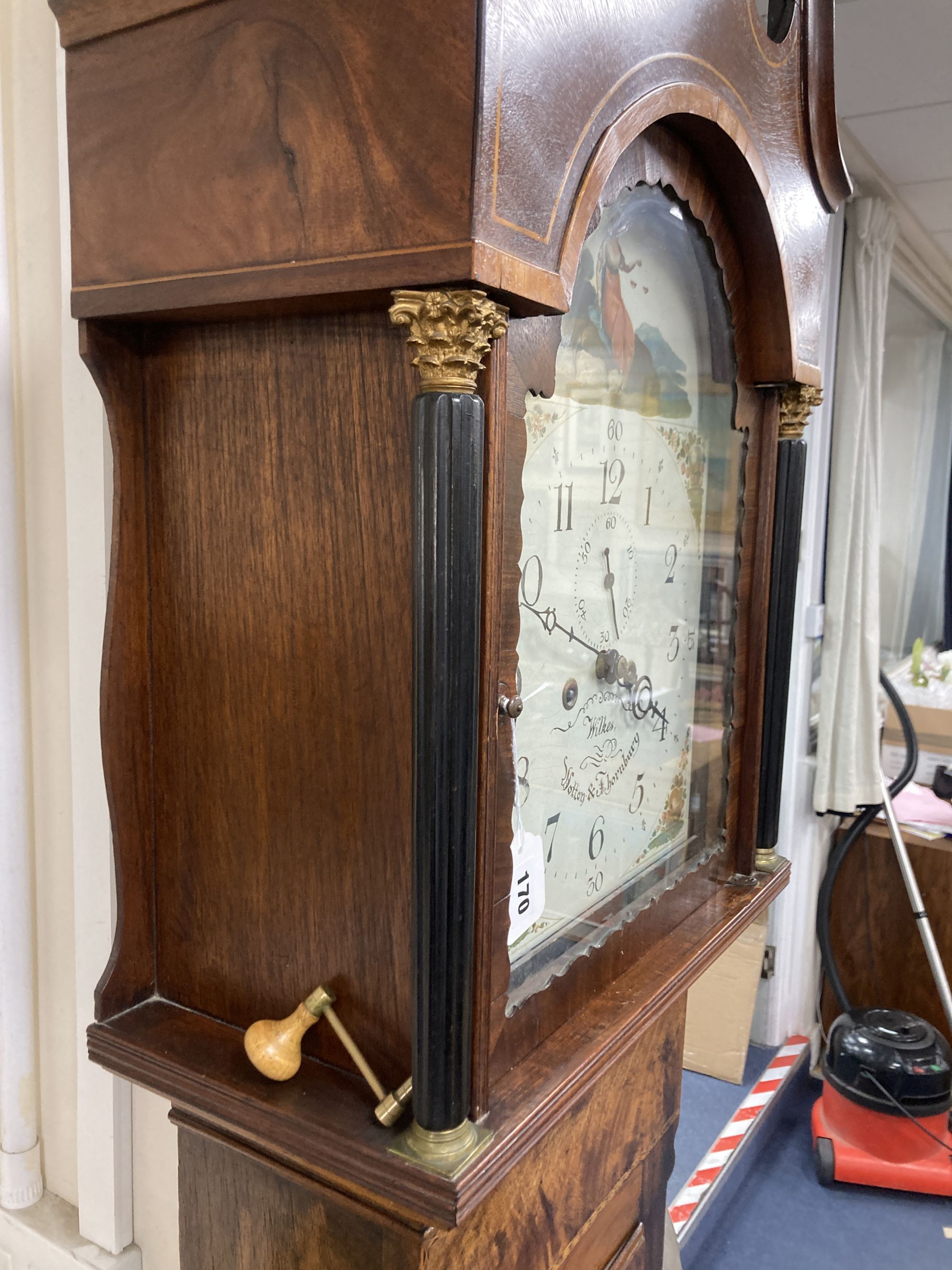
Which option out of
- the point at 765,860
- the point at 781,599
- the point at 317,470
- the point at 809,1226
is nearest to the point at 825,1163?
the point at 809,1226

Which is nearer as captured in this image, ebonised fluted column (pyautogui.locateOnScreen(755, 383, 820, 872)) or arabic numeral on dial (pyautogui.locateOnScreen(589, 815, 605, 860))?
arabic numeral on dial (pyautogui.locateOnScreen(589, 815, 605, 860))

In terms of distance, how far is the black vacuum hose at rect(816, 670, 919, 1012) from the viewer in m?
2.55

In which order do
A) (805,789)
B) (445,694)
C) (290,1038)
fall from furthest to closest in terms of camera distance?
(805,789) → (290,1038) → (445,694)

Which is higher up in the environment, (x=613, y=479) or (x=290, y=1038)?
(x=613, y=479)

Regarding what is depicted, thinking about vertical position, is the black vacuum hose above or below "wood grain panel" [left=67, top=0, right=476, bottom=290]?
below

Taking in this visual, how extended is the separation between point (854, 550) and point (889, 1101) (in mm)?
1282

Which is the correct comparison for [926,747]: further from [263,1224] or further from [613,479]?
[263,1224]

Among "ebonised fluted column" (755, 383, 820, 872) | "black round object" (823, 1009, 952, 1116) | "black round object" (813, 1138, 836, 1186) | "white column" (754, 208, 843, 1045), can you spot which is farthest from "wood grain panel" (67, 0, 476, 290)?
"black round object" (813, 1138, 836, 1186)

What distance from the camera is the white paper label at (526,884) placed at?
0.75 m

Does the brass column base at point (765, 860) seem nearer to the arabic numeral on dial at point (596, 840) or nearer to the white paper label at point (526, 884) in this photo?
the arabic numeral on dial at point (596, 840)

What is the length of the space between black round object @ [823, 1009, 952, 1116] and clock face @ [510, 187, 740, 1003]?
144 cm

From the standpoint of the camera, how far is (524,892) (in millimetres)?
770

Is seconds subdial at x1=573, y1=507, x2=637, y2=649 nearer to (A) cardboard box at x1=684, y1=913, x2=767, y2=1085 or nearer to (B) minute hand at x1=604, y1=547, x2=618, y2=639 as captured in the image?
(B) minute hand at x1=604, y1=547, x2=618, y2=639

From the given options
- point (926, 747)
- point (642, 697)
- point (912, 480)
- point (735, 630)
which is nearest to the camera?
point (642, 697)
